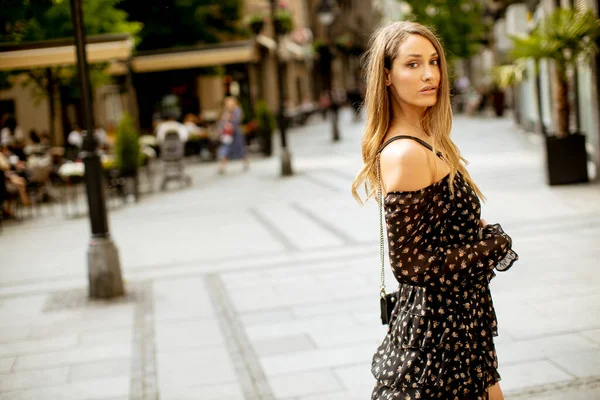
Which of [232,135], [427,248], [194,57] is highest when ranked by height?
[194,57]

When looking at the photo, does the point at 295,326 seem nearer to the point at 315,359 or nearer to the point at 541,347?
the point at 315,359

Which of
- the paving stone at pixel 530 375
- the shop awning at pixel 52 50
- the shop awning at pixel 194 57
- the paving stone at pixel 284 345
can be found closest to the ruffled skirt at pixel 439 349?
the paving stone at pixel 530 375

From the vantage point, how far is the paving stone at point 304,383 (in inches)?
196

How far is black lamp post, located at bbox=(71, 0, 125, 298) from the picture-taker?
312 inches

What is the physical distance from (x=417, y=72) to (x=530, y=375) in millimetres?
2867

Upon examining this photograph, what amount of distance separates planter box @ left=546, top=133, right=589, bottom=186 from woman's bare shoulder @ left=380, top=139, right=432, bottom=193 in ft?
32.8

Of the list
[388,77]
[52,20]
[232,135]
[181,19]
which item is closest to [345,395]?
[388,77]

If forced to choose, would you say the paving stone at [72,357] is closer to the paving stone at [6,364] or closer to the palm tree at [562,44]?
the paving stone at [6,364]

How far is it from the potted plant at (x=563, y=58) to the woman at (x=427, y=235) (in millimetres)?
9815

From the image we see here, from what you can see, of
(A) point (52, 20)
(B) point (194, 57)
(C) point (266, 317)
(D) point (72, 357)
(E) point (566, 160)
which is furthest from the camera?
(B) point (194, 57)

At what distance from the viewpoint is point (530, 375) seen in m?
4.91

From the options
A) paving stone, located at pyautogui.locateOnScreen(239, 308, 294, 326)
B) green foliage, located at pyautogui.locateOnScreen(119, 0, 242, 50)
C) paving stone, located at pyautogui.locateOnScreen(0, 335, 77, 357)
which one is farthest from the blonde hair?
green foliage, located at pyautogui.locateOnScreen(119, 0, 242, 50)

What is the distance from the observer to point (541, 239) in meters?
8.79

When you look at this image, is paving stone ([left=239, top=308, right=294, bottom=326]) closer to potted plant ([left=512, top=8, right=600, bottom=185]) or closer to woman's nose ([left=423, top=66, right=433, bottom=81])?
woman's nose ([left=423, top=66, right=433, bottom=81])
